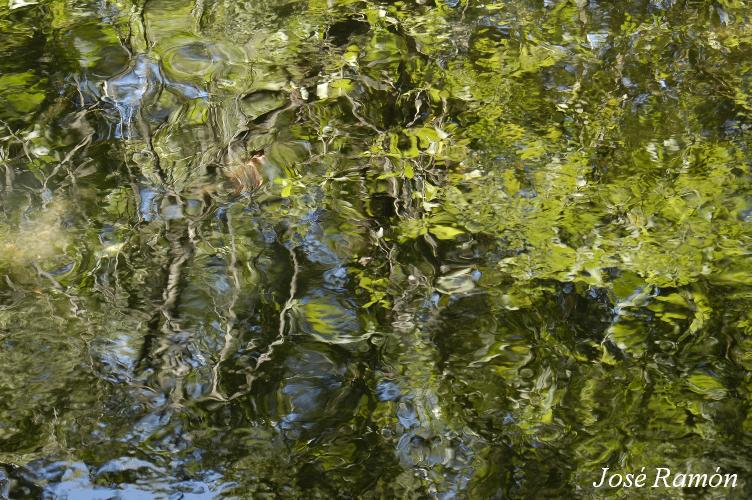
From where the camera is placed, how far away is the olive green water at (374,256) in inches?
95.0

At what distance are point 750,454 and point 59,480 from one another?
1991 millimetres

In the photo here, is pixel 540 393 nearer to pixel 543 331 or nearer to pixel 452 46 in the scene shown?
pixel 543 331

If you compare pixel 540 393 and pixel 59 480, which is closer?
pixel 59 480

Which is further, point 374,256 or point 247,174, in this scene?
point 247,174

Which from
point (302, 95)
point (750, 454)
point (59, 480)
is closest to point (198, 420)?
point (59, 480)

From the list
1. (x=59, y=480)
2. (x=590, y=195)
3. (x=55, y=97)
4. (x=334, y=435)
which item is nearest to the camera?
(x=59, y=480)

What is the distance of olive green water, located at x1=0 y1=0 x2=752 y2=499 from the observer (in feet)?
7.91

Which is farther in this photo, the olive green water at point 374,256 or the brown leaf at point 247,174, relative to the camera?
the brown leaf at point 247,174

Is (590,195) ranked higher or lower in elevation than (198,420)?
higher

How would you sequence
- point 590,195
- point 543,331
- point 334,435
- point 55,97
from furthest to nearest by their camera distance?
point 55,97, point 590,195, point 543,331, point 334,435

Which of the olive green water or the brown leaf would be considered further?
the brown leaf

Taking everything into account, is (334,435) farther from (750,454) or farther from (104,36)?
(104,36)

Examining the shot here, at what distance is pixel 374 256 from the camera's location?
10.1 ft

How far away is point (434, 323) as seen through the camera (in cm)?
281
